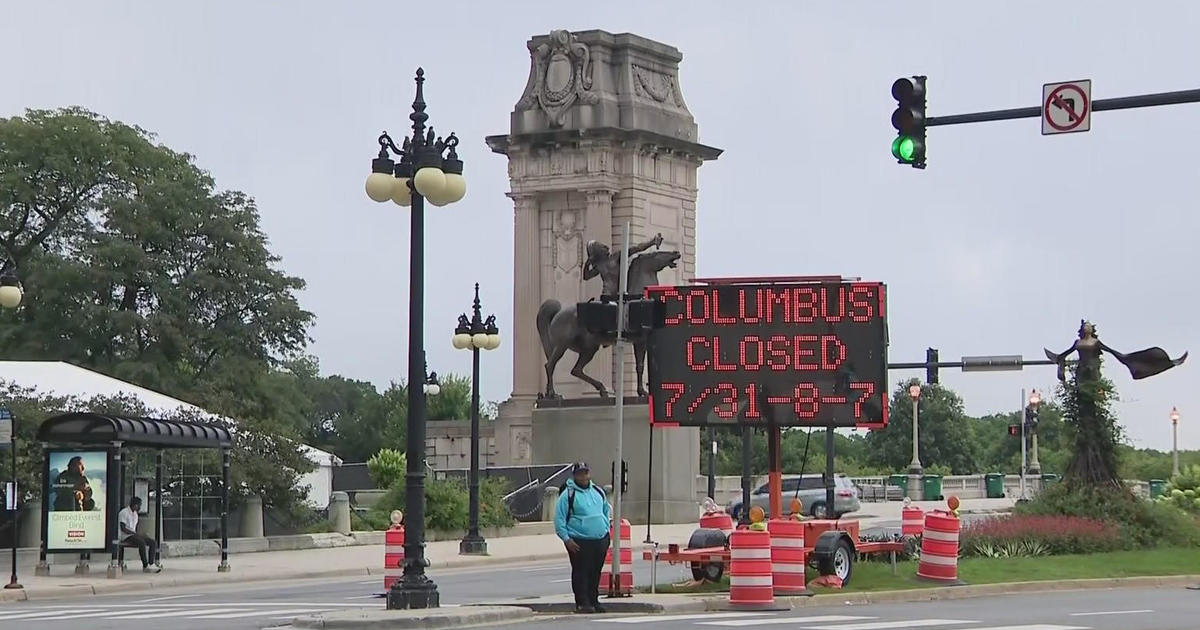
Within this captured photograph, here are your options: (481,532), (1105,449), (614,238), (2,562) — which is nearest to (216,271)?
(614,238)

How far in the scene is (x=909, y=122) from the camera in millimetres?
22094

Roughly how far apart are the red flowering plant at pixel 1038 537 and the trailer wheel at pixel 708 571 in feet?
22.7

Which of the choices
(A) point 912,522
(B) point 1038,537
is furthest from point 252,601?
(B) point 1038,537

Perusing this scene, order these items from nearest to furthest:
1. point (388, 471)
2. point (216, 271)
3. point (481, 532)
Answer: point (481, 532), point (388, 471), point (216, 271)

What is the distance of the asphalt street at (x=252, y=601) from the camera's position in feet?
74.8

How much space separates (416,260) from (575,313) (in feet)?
119

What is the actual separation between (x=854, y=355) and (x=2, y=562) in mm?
19200

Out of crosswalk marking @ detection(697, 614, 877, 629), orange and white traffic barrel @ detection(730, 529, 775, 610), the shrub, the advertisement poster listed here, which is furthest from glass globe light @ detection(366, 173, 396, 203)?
A: the shrub

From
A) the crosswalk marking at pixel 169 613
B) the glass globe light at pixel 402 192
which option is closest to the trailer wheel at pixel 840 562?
the glass globe light at pixel 402 192

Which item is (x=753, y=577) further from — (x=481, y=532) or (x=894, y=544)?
(x=481, y=532)

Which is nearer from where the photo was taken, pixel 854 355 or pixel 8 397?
pixel 854 355

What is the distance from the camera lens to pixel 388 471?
204ft

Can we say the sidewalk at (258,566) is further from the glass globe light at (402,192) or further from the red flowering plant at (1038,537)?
the glass globe light at (402,192)

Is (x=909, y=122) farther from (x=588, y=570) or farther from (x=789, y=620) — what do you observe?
(x=588, y=570)
